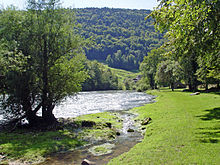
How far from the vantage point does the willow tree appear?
74.1 ft

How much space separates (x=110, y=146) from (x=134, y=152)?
170 inches

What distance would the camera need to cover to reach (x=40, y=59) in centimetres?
2477

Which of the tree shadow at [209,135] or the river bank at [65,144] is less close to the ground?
the tree shadow at [209,135]

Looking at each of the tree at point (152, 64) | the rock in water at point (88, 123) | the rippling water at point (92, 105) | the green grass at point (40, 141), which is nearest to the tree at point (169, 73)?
the rippling water at point (92, 105)

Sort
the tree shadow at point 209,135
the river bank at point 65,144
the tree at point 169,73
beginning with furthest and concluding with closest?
the tree at point 169,73 → the river bank at point 65,144 → the tree shadow at point 209,135

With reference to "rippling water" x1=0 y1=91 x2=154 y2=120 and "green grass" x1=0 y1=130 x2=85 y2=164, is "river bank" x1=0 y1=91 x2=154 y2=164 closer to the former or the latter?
"green grass" x1=0 y1=130 x2=85 y2=164

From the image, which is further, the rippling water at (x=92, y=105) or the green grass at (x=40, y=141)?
the rippling water at (x=92, y=105)

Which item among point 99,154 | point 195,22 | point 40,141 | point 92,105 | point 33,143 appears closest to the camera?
point 99,154

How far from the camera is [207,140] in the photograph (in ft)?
42.8

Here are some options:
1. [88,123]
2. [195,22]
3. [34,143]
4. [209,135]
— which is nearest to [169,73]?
[88,123]

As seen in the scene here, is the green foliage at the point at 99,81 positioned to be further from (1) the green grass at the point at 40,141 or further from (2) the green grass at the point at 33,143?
(2) the green grass at the point at 33,143

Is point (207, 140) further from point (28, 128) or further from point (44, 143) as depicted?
point (28, 128)

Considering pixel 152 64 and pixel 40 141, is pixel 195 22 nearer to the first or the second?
pixel 40 141

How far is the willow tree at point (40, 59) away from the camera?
22.6 m
